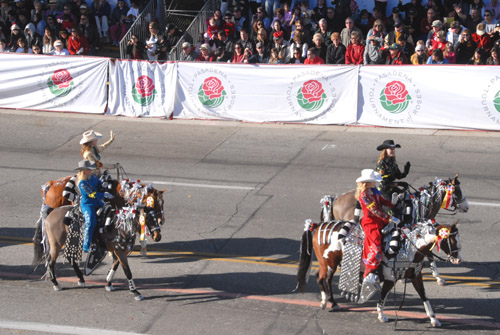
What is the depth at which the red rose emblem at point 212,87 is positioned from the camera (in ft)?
68.1

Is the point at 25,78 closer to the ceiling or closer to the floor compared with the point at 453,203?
closer to the ceiling

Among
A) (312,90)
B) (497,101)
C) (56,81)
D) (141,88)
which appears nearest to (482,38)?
(497,101)

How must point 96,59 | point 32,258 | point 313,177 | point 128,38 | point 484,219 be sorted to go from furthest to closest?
1. point 128,38
2. point 96,59
3. point 313,177
4. point 484,219
5. point 32,258

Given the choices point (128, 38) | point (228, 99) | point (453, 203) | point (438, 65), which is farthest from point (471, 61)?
point (128, 38)

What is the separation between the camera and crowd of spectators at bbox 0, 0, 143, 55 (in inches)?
1009

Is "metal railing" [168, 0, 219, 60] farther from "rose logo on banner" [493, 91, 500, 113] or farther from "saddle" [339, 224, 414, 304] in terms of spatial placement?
"saddle" [339, 224, 414, 304]

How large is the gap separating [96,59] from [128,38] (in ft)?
13.4

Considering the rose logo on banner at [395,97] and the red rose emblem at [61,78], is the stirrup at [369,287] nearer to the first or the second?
the rose logo on banner at [395,97]

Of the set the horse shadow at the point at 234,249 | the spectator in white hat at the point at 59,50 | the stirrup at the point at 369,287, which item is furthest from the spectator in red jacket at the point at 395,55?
the stirrup at the point at 369,287

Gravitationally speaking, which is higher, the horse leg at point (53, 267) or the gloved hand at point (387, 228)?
the gloved hand at point (387, 228)

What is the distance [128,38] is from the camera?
2569 centimetres

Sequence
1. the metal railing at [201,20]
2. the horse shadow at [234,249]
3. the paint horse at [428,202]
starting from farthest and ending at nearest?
the metal railing at [201,20]
the horse shadow at [234,249]
the paint horse at [428,202]

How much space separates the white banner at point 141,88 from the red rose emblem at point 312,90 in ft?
12.7

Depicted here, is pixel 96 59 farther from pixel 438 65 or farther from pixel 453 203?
pixel 453 203
